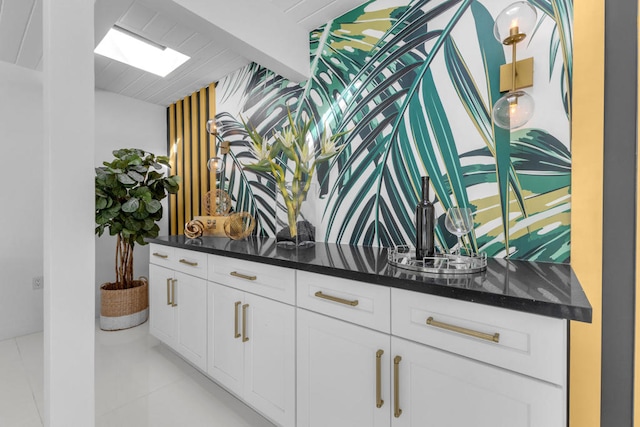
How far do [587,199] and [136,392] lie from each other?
2.61m

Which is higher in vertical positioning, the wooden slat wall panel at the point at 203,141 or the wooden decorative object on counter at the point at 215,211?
the wooden slat wall panel at the point at 203,141

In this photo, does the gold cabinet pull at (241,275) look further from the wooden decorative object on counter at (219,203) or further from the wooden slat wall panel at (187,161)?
the wooden slat wall panel at (187,161)

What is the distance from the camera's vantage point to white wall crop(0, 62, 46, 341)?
2.63 meters

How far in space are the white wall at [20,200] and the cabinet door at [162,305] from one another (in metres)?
1.31

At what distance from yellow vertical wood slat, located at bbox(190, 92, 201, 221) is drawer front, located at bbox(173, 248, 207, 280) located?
110 centimetres

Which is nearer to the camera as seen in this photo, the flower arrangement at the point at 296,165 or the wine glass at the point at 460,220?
the wine glass at the point at 460,220

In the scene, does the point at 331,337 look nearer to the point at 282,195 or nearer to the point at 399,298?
the point at 399,298

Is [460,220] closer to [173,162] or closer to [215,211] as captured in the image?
[215,211]

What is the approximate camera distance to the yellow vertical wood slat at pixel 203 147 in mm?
3100

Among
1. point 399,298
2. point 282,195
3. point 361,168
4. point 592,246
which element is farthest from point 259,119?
point 592,246

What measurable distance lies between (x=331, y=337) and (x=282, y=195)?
1041 millimetres

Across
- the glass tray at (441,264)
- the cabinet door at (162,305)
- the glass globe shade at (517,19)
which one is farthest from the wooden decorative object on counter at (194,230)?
the glass globe shade at (517,19)

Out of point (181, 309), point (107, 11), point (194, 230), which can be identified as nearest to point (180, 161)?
point (194, 230)

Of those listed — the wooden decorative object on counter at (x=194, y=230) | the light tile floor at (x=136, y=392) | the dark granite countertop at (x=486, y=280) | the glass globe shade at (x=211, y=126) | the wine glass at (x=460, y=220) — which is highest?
the glass globe shade at (x=211, y=126)
